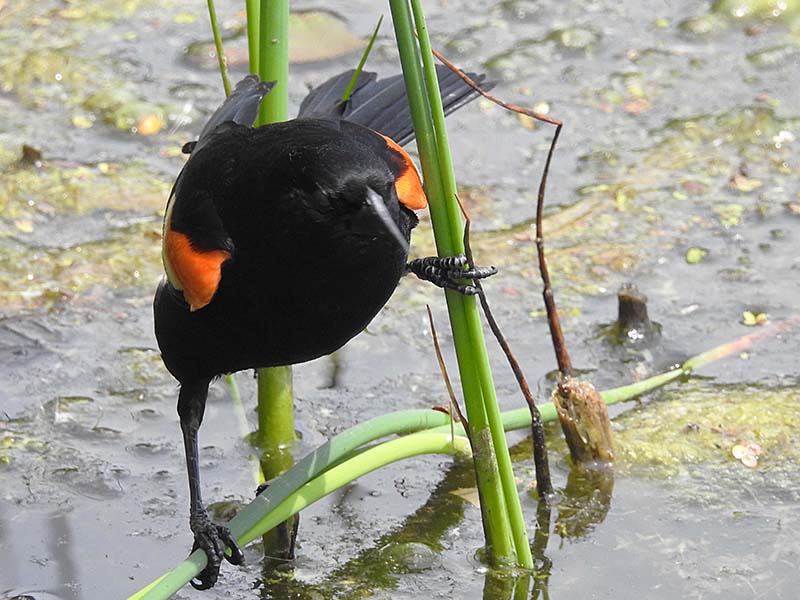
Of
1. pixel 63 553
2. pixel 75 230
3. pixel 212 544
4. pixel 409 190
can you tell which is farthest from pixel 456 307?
pixel 75 230

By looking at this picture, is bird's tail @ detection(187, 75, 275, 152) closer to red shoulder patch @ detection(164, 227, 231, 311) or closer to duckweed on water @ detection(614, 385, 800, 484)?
red shoulder patch @ detection(164, 227, 231, 311)

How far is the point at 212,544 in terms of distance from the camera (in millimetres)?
2420

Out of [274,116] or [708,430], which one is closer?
[274,116]

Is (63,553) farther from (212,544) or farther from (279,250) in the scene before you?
(279,250)

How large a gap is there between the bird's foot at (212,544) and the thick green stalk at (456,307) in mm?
486

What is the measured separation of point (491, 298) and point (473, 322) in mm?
1570

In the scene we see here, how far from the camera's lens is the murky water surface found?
2.72 m

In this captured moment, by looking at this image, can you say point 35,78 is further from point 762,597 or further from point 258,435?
point 762,597

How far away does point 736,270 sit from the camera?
3.79 metres

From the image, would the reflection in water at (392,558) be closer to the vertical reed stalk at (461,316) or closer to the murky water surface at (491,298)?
the murky water surface at (491,298)

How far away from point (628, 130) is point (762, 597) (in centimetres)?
240

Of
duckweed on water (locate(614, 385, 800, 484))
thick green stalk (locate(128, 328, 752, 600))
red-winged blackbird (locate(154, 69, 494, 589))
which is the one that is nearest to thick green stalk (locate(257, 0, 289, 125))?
red-winged blackbird (locate(154, 69, 494, 589))

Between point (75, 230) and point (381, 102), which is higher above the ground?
point (381, 102)

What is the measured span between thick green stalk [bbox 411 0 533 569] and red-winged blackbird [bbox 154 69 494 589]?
0.26ft
